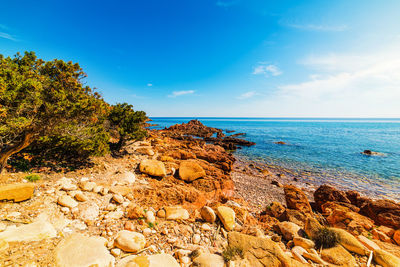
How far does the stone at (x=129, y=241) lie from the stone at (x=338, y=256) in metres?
6.39

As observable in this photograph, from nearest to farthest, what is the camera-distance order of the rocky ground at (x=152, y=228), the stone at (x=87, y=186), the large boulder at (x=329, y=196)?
the rocky ground at (x=152, y=228) → the stone at (x=87, y=186) → the large boulder at (x=329, y=196)

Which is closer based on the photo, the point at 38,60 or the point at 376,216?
the point at 376,216

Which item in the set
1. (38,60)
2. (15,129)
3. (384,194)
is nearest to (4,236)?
(15,129)

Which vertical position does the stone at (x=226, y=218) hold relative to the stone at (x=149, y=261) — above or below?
below

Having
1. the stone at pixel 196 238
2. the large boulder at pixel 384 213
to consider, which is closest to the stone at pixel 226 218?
the stone at pixel 196 238

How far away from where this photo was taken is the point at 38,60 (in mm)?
10953

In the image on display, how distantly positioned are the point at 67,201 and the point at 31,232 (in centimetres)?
171

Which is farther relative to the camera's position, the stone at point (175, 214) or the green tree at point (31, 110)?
the stone at point (175, 214)


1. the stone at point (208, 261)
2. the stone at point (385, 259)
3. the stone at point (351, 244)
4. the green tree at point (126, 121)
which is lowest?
the stone at point (385, 259)

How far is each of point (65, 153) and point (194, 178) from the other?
874cm

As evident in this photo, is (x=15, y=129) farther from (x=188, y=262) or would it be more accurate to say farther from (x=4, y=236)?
(x=188, y=262)

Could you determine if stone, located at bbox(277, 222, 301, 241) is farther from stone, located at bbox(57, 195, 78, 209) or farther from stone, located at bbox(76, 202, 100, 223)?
stone, located at bbox(57, 195, 78, 209)

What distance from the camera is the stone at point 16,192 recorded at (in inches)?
196

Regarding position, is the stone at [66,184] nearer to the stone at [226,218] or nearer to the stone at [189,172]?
the stone at [189,172]
